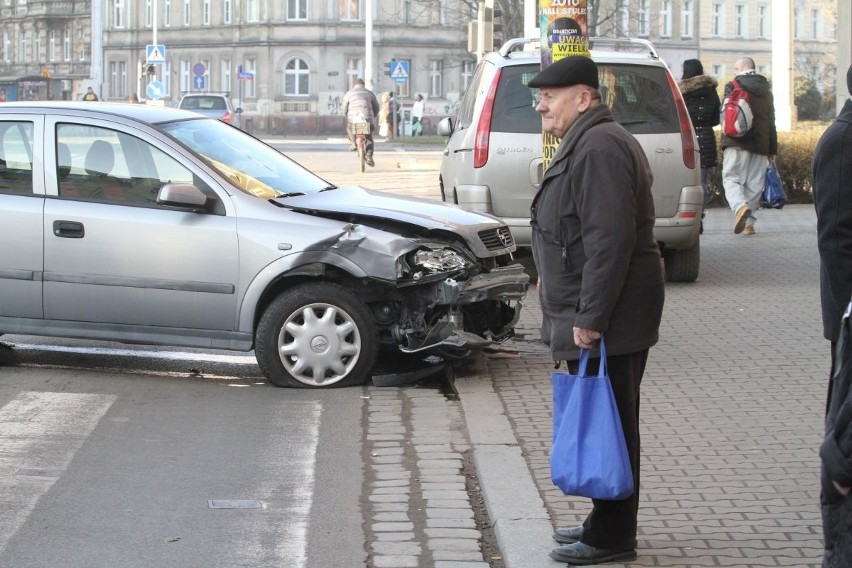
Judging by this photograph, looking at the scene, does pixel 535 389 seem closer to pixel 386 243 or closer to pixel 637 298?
pixel 386 243

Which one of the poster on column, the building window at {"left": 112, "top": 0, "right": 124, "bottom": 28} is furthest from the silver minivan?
the building window at {"left": 112, "top": 0, "right": 124, "bottom": 28}

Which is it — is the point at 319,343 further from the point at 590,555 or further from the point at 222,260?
the point at 590,555

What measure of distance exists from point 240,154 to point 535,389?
2465mm

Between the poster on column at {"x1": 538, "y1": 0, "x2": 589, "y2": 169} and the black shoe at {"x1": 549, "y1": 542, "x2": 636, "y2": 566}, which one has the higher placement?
the poster on column at {"x1": 538, "y1": 0, "x2": 589, "y2": 169}

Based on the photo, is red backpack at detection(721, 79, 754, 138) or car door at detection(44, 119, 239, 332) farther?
red backpack at detection(721, 79, 754, 138)

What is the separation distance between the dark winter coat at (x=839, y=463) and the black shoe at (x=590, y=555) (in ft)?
5.52

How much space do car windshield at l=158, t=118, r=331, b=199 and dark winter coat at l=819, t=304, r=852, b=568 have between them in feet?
18.8


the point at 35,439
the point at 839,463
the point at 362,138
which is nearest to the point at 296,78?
the point at 362,138

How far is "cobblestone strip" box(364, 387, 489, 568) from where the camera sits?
537cm

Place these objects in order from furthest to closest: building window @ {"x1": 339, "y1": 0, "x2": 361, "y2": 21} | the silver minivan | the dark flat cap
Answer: building window @ {"x1": 339, "y1": 0, "x2": 361, "y2": 21}, the silver minivan, the dark flat cap

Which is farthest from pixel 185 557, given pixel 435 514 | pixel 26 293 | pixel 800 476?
pixel 26 293

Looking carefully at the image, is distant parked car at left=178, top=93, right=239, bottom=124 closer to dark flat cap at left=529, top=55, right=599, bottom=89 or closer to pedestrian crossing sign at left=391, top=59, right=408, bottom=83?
pedestrian crossing sign at left=391, top=59, right=408, bottom=83

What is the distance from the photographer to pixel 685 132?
469 inches

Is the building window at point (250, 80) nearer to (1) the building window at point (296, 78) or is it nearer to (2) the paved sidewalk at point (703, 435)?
(1) the building window at point (296, 78)
